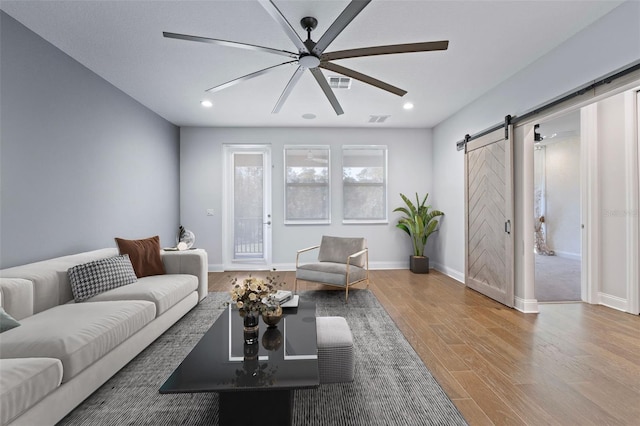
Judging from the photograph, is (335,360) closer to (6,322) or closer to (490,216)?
(6,322)

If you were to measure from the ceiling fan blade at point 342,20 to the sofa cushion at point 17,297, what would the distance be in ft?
8.86

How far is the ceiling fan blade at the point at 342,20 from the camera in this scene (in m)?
1.59

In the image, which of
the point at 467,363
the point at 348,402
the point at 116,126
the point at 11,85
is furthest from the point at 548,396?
the point at 116,126

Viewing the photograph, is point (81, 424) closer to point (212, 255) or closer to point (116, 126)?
point (116, 126)

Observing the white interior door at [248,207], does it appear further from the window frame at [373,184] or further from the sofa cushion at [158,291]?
the sofa cushion at [158,291]

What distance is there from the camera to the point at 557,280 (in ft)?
16.1

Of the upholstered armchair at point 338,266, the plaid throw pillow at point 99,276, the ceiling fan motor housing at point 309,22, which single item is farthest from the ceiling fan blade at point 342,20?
the plaid throw pillow at point 99,276

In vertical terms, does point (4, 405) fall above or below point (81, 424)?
above

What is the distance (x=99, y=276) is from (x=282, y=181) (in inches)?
140

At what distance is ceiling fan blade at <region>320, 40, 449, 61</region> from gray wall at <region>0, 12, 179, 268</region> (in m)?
2.63

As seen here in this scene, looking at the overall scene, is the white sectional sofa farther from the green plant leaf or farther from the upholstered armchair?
the green plant leaf

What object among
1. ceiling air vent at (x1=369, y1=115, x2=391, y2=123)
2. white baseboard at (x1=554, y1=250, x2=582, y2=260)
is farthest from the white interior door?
white baseboard at (x1=554, y1=250, x2=582, y2=260)

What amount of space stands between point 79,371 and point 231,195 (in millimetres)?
4327

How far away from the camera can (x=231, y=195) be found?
5.83 meters
